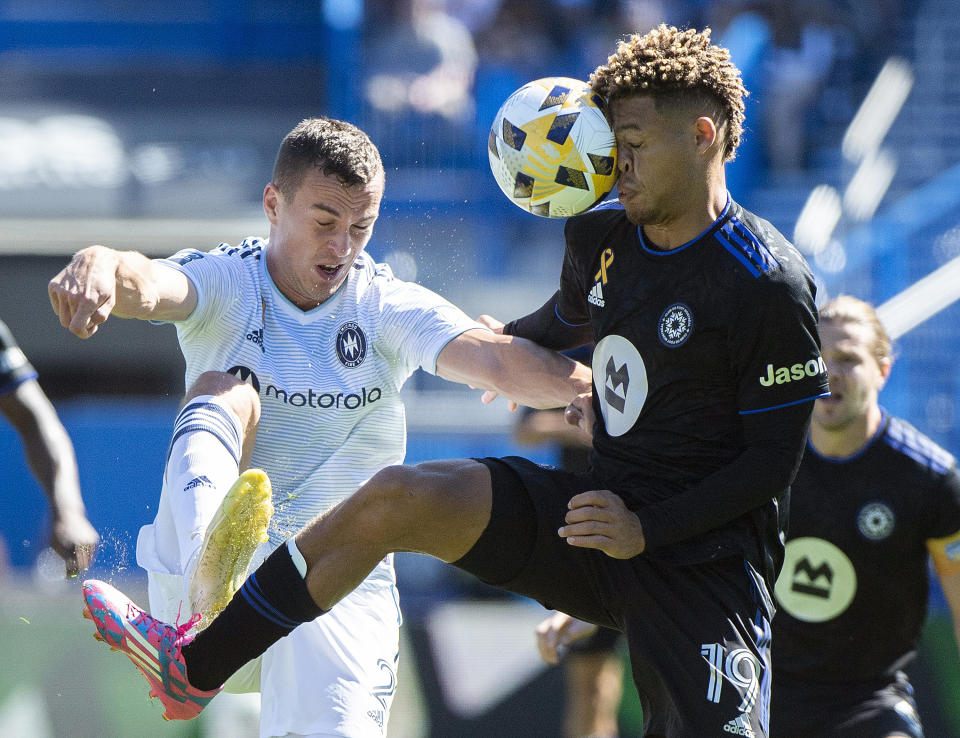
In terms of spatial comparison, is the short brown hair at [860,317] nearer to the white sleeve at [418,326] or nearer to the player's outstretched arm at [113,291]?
the white sleeve at [418,326]

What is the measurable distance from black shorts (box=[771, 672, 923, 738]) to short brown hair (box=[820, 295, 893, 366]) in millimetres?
1287

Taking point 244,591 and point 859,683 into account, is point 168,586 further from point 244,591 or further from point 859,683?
point 859,683

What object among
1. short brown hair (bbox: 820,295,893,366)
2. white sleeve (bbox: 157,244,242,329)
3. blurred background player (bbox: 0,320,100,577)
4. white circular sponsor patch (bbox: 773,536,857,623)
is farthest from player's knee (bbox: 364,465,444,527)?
short brown hair (bbox: 820,295,893,366)

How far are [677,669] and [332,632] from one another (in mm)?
1146

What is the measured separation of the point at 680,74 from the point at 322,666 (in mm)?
2064

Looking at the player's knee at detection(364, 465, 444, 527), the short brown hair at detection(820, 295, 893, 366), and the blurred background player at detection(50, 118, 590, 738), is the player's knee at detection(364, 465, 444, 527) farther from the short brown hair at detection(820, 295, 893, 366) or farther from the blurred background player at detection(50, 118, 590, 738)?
the short brown hair at detection(820, 295, 893, 366)

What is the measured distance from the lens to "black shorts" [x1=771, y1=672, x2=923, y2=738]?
4645 millimetres

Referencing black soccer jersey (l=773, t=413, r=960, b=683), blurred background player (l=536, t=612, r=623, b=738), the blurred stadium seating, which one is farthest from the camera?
the blurred stadium seating

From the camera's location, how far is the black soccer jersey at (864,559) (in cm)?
478

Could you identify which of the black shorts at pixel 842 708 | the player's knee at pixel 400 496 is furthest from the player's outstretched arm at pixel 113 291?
the black shorts at pixel 842 708

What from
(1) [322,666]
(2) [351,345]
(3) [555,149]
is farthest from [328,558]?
(3) [555,149]

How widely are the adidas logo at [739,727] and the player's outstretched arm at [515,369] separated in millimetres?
1144

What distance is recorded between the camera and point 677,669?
328 cm

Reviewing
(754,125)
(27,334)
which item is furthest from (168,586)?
(27,334)
